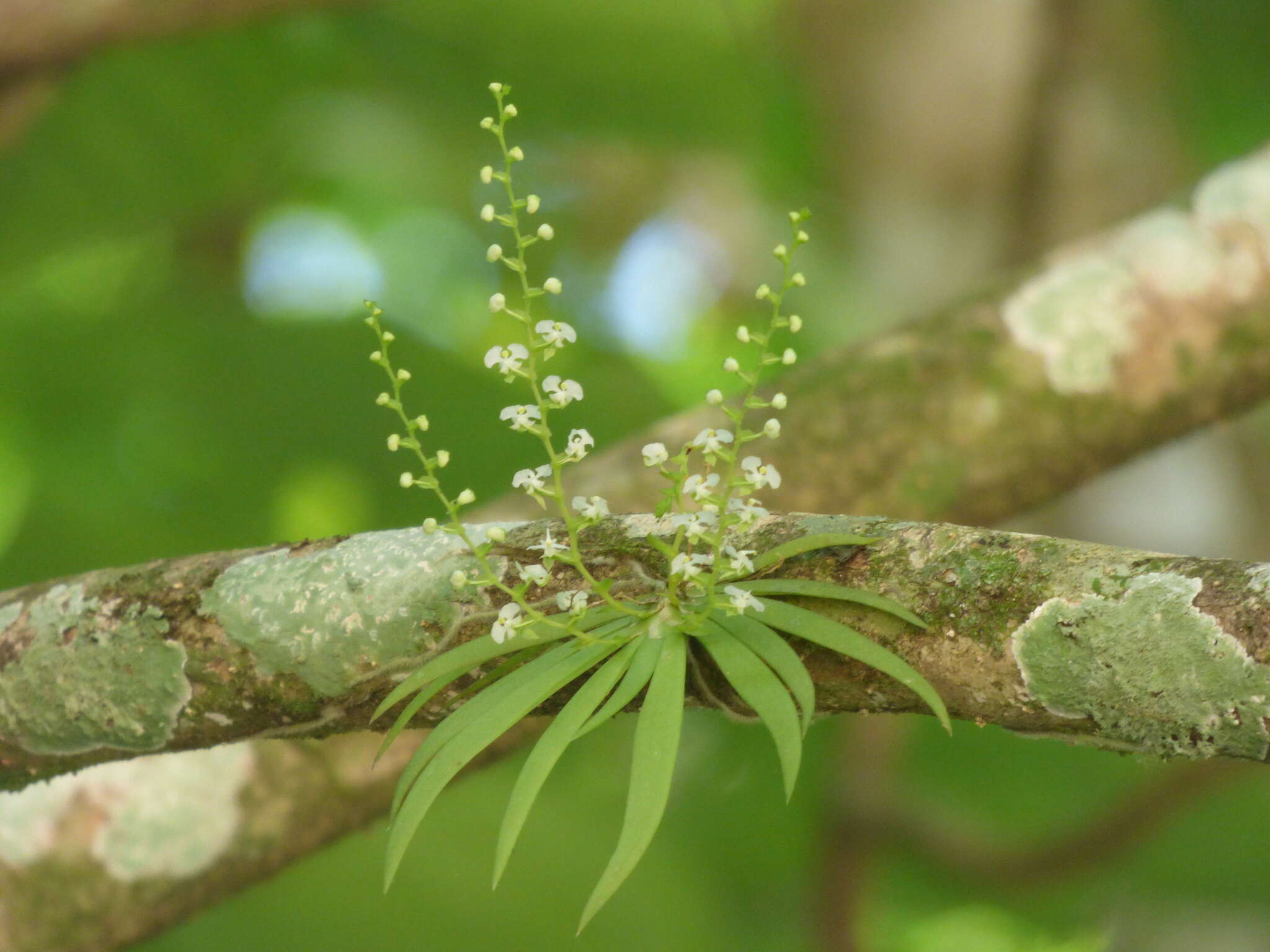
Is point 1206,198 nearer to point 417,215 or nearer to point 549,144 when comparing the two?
point 549,144

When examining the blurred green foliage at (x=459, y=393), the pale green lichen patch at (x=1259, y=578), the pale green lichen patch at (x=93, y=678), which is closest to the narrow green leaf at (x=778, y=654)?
the pale green lichen patch at (x=1259, y=578)

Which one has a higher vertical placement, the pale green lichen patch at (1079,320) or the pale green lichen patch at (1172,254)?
the pale green lichen patch at (1172,254)

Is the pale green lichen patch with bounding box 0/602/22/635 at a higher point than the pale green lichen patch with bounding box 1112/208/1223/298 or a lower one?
lower

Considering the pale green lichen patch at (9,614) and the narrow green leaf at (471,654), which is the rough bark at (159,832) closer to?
the pale green lichen patch at (9,614)

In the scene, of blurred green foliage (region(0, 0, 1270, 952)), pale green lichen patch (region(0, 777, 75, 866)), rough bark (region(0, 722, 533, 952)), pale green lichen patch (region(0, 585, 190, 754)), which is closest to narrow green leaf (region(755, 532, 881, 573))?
pale green lichen patch (region(0, 585, 190, 754))

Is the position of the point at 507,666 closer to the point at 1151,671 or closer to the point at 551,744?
the point at 551,744

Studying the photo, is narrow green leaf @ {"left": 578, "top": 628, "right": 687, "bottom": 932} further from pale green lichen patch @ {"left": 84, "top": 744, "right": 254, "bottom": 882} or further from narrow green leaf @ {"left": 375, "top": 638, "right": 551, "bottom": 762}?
pale green lichen patch @ {"left": 84, "top": 744, "right": 254, "bottom": 882}

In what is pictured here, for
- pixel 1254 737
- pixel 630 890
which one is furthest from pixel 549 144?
pixel 1254 737
